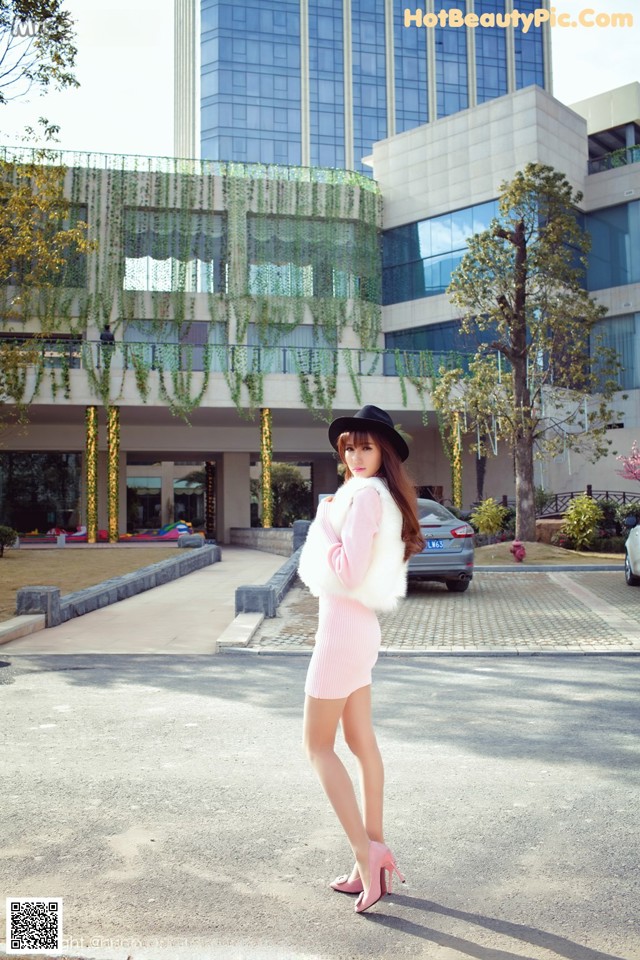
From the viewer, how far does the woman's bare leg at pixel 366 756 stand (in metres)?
3.38

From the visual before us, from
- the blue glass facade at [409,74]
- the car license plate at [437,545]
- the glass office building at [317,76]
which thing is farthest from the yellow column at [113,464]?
the blue glass facade at [409,74]

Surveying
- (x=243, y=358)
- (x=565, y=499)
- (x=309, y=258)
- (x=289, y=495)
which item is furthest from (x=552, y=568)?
(x=289, y=495)

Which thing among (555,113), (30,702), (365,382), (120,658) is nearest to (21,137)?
(120,658)

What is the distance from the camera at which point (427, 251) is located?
37.1 meters

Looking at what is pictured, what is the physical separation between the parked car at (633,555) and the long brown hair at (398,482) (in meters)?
12.2

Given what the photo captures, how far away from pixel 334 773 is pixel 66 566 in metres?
17.9

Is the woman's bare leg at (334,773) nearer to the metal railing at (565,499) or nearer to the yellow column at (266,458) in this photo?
the metal railing at (565,499)

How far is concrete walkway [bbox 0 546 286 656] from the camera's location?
33.1 ft

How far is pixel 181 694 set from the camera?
735cm

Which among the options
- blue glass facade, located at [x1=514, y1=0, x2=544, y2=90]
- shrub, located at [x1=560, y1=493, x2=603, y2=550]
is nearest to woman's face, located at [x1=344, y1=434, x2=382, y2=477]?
shrub, located at [x1=560, y1=493, x2=603, y2=550]

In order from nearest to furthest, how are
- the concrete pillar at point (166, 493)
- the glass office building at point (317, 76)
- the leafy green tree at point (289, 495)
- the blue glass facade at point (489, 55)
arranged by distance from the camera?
the concrete pillar at point (166, 493) < the leafy green tree at point (289, 495) < the glass office building at point (317, 76) < the blue glass facade at point (489, 55)

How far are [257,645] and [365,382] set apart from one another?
21.9 m

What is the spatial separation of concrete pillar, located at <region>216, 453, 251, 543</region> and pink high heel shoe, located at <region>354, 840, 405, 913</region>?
113 feet

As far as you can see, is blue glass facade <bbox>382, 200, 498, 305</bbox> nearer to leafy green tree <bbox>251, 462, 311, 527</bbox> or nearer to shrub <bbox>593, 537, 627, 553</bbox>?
leafy green tree <bbox>251, 462, 311, 527</bbox>
